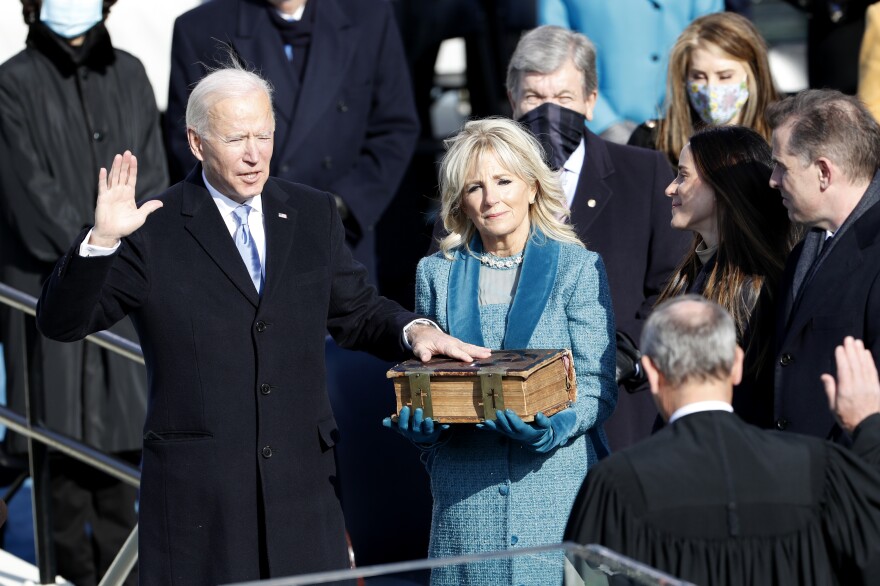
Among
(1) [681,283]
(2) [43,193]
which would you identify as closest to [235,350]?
(1) [681,283]

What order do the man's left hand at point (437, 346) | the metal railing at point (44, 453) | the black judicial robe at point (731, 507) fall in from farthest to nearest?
the metal railing at point (44, 453), the man's left hand at point (437, 346), the black judicial robe at point (731, 507)

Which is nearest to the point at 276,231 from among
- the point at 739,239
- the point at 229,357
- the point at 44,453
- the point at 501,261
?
the point at 229,357

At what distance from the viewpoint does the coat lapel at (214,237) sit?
426 cm

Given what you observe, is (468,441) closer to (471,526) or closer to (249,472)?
(471,526)

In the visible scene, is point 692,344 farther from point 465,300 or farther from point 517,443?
point 465,300

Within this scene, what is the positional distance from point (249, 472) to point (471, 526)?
2.14 ft

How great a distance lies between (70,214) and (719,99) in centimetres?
267

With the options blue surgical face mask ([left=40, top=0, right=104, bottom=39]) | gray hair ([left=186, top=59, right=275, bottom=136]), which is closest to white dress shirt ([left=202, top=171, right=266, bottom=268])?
gray hair ([left=186, top=59, right=275, bottom=136])

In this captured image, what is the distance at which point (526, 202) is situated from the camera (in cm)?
449

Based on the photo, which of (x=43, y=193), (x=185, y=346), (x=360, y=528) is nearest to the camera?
(x=185, y=346)

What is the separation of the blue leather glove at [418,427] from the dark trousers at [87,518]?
7.64ft

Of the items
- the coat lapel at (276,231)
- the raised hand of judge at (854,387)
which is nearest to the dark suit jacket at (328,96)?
the coat lapel at (276,231)

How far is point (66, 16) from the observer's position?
253 inches

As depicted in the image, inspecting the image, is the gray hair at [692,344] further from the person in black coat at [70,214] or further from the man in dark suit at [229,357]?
the person in black coat at [70,214]
